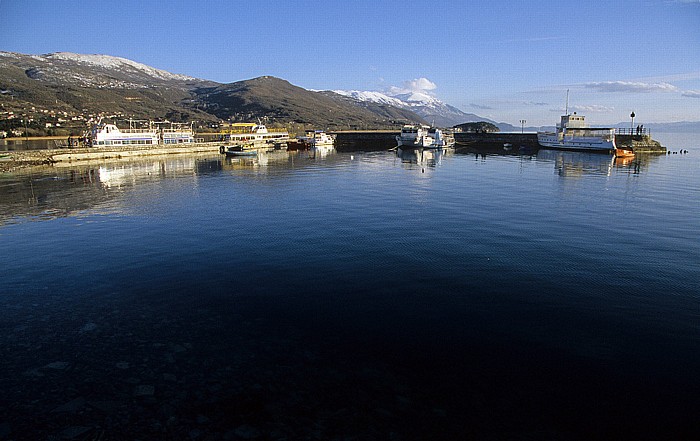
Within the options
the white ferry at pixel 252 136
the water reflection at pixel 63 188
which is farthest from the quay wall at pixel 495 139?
the water reflection at pixel 63 188

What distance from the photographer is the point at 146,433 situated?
840 centimetres

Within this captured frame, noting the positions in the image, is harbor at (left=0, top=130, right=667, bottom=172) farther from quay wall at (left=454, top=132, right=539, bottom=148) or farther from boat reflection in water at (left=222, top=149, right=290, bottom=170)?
boat reflection in water at (left=222, top=149, right=290, bottom=170)

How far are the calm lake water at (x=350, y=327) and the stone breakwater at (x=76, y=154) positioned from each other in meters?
46.3

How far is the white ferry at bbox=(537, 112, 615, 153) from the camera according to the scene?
95938 millimetres

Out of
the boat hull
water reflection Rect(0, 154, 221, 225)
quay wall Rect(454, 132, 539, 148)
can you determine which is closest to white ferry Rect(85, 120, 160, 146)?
water reflection Rect(0, 154, 221, 225)

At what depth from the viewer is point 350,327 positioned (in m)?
13.0

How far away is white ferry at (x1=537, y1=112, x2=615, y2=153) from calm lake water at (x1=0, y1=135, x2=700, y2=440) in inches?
3093

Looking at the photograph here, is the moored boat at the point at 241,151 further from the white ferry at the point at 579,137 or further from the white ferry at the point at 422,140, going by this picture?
the white ferry at the point at 579,137

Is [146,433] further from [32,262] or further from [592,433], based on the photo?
[32,262]

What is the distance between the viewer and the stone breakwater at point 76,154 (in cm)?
6391

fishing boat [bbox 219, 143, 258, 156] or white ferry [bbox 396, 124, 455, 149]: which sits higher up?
white ferry [bbox 396, 124, 455, 149]

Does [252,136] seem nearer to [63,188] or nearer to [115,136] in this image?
[115,136]

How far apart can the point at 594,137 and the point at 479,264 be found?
327ft

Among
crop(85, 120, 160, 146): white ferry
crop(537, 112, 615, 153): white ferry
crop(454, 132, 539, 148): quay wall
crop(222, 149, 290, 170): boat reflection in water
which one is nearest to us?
crop(222, 149, 290, 170): boat reflection in water
